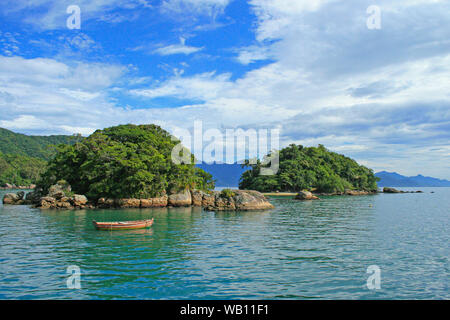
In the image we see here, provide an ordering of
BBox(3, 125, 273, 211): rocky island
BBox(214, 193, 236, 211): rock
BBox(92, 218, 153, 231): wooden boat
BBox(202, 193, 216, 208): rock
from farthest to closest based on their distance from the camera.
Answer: BBox(202, 193, 216, 208): rock, BBox(3, 125, 273, 211): rocky island, BBox(214, 193, 236, 211): rock, BBox(92, 218, 153, 231): wooden boat

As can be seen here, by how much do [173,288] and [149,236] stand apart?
11.1 meters

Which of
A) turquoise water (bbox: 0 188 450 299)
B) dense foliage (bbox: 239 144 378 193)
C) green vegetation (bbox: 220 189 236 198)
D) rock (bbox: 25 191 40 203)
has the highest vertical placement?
dense foliage (bbox: 239 144 378 193)

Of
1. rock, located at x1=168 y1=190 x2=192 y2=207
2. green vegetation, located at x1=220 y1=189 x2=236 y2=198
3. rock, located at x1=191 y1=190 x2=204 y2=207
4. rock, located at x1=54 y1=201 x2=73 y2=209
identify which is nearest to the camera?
green vegetation, located at x1=220 y1=189 x2=236 y2=198

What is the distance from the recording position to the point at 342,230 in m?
25.0

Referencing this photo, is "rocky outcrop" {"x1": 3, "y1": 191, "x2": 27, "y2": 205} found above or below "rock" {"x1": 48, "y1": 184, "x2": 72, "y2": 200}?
below

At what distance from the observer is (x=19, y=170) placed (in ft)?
509

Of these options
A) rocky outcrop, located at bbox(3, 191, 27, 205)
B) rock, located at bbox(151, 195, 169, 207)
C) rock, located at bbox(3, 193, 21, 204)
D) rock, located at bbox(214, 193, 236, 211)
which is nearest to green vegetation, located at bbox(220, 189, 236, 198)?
rock, located at bbox(214, 193, 236, 211)

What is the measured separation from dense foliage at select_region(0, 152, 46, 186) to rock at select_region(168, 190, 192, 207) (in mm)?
123374

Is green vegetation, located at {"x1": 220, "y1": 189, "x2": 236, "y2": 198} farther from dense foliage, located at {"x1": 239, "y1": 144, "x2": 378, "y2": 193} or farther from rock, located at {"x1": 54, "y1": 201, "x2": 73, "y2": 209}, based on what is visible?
dense foliage, located at {"x1": 239, "y1": 144, "x2": 378, "y2": 193}

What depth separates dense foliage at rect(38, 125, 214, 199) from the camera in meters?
47.1

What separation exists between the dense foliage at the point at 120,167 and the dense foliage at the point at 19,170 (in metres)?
112

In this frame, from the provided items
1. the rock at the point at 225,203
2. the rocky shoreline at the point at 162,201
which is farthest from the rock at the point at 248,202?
the rock at the point at 225,203

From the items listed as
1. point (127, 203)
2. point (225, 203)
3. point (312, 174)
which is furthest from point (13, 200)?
point (312, 174)

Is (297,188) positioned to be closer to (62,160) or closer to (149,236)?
(62,160)
